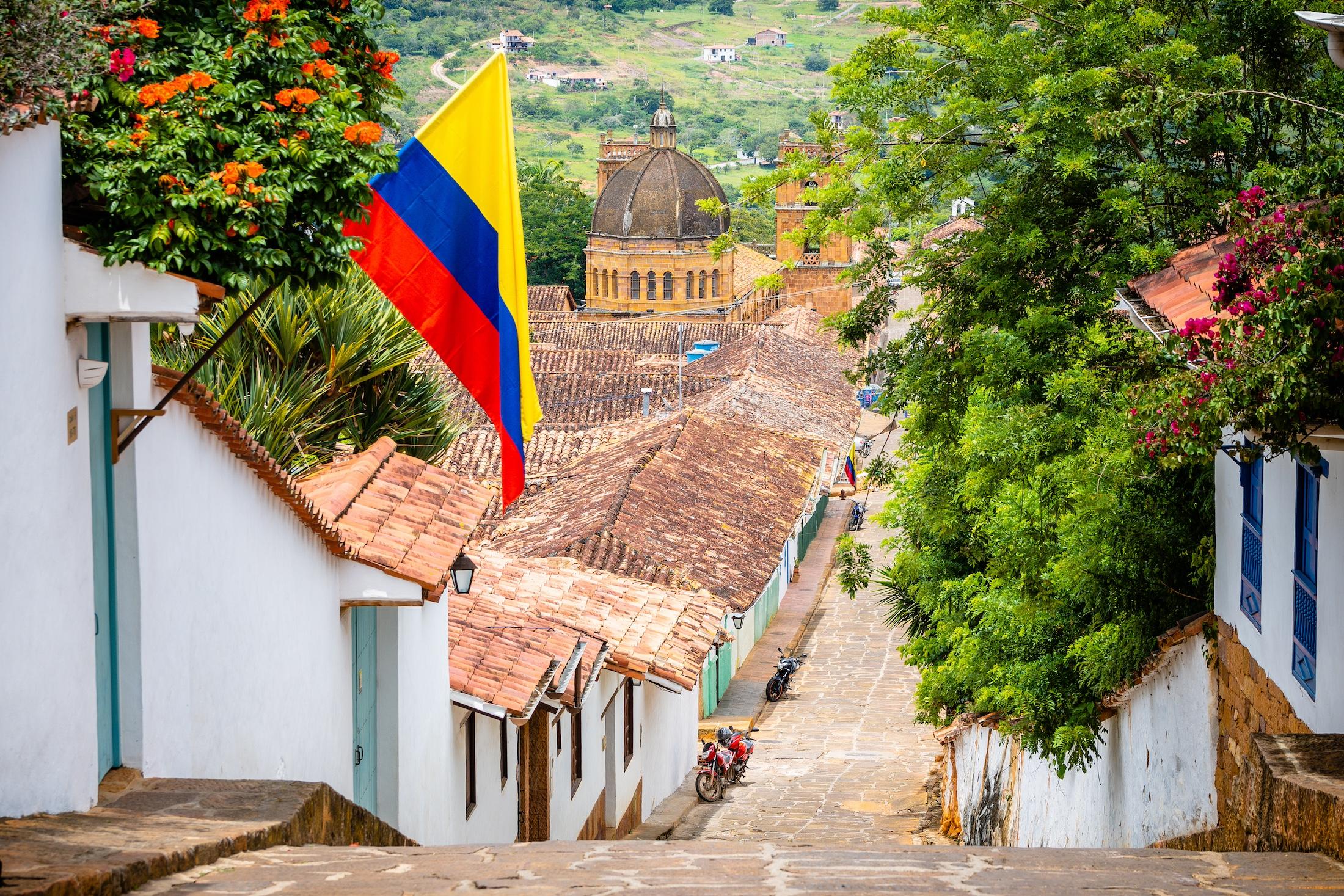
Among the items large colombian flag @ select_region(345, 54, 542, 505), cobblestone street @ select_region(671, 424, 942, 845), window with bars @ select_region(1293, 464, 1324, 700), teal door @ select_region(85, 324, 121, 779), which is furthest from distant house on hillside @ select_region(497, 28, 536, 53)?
teal door @ select_region(85, 324, 121, 779)

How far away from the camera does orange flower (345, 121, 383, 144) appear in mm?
5305

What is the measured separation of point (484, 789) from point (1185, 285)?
6148mm

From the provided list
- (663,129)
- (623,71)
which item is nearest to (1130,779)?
(663,129)

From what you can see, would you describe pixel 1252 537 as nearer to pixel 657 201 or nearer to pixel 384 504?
pixel 384 504

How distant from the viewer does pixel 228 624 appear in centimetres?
A: 632

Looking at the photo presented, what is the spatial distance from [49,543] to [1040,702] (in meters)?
6.72

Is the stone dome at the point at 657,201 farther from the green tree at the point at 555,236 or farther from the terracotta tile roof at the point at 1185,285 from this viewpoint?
the terracotta tile roof at the point at 1185,285

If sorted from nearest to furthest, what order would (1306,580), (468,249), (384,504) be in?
(1306,580) → (468,249) → (384,504)

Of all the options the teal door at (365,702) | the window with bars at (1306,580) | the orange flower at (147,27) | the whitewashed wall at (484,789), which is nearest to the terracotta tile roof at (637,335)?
the whitewashed wall at (484,789)

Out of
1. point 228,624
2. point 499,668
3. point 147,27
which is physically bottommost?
point 499,668

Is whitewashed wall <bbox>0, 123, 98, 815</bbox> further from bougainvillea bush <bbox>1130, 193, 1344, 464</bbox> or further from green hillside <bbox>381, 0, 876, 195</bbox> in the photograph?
green hillside <bbox>381, 0, 876, 195</bbox>

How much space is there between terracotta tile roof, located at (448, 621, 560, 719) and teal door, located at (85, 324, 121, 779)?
4.38 meters

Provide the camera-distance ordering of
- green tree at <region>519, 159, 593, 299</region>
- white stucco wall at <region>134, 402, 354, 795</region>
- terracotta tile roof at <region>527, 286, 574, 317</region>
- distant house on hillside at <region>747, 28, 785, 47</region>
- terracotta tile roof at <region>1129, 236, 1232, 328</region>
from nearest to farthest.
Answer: white stucco wall at <region>134, 402, 354, 795</region>, terracotta tile roof at <region>1129, 236, 1232, 328</region>, terracotta tile roof at <region>527, 286, 574, 317</region>, green tree at <region>519, 159, 593, 299</region>, distant house on hillside at <region>747, 28, 785, 47</region>

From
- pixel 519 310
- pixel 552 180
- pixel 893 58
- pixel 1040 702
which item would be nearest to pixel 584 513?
pixel 893 58
